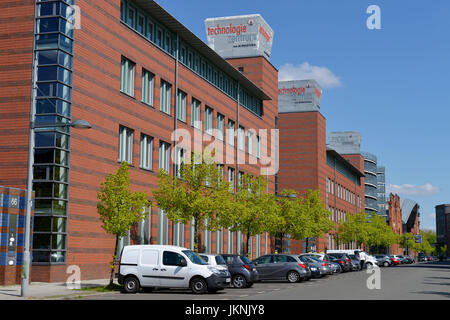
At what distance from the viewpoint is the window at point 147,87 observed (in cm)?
3745

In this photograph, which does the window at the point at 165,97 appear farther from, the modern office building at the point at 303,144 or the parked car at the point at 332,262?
the modern office building at the point at 303,144

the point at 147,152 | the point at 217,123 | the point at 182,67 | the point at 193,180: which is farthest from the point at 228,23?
the point at 193,180

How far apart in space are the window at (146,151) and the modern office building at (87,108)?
0.21ft

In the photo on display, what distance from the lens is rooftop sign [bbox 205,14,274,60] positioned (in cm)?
6488

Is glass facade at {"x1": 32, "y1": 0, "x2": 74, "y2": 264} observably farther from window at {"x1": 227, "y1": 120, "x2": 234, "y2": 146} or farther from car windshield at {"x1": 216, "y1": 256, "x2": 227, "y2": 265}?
window at {"x1": 227, "y1": 120, "x2": 234, "y2": 146}

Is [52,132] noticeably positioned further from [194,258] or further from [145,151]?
[194,258]

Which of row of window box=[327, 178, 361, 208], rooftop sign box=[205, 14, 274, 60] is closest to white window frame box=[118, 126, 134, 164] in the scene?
rooftop sign box=[205, 14, 274, 60]

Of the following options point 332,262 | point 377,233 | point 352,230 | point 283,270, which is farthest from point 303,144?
point 283,270

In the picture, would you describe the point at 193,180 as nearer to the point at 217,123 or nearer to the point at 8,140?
the point at 8,140

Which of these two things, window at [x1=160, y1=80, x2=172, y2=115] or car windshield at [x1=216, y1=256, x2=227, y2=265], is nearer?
car windshield at [x1=216, y1=256, x2=227, y2=265]

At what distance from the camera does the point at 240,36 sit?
215 feet

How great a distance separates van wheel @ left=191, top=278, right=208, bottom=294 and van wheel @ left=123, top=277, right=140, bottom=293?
7.41ft

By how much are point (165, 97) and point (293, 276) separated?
51.6 ft

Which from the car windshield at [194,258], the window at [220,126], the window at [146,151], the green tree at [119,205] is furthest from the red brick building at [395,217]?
the car windshield at [194,258]
